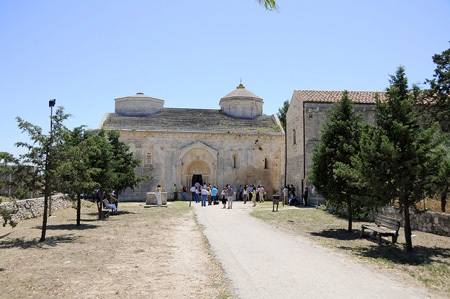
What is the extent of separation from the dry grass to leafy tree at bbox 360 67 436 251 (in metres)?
0.87

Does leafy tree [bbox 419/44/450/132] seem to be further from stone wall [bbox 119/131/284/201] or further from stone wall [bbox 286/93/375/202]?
stone wall [bbox 119/131/284/201]

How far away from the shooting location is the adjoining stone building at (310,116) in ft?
88.0

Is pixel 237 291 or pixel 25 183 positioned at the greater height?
pixel 25 183

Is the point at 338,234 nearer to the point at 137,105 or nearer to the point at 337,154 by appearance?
the point at 337,154

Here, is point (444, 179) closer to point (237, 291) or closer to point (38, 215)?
point (237, 291)

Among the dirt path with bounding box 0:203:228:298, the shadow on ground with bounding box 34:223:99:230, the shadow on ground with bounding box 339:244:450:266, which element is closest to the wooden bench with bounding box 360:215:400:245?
the shadow on ground with bounding box 339:244:450:266

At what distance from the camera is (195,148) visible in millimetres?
37312

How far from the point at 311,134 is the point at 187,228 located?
1472 centimetres

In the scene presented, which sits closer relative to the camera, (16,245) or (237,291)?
(237,291)

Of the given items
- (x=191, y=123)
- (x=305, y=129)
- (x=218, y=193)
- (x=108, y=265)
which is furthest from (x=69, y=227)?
(x=191, y=123)

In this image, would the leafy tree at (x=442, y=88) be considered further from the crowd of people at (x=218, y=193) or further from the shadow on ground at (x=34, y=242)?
the shadow on ground at (x=34, y=242)

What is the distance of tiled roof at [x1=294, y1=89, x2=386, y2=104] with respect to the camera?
27017 millimetres

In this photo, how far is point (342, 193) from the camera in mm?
14727

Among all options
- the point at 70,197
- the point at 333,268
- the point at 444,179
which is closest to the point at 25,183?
the point at 70,197
